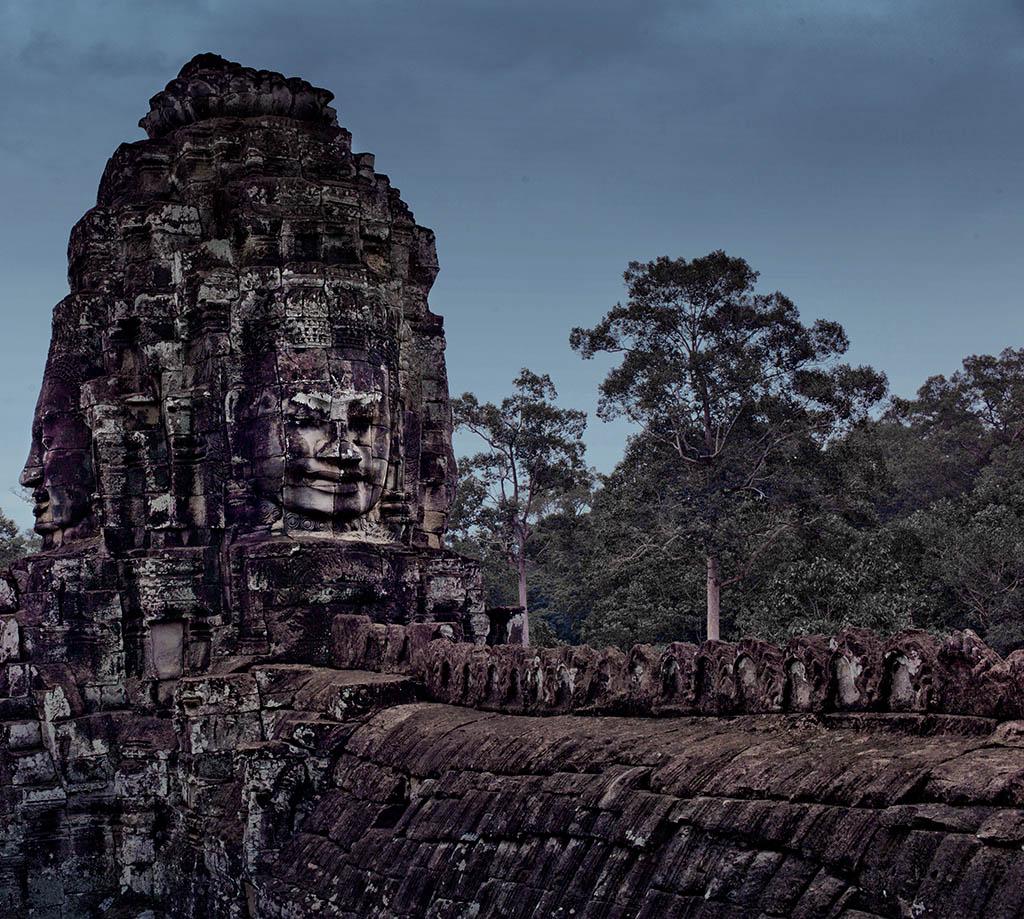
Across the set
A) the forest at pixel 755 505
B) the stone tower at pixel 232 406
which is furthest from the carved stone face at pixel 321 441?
the forest at pixel 755 505

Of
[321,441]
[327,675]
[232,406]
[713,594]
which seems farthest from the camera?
[713,594]

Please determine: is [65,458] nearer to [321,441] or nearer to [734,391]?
[321,441]

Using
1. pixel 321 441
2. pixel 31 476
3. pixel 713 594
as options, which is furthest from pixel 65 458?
pixel 713 594

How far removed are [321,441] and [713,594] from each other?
46.8ft

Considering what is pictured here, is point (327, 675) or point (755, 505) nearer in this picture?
point (327, 675)

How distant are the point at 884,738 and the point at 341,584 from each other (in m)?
7.05

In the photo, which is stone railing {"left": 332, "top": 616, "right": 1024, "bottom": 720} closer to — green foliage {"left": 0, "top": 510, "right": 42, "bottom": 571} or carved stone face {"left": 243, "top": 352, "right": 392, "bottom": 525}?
carved stone face {"left": 243, "top": 352, "right": 392, "bottom": 525}

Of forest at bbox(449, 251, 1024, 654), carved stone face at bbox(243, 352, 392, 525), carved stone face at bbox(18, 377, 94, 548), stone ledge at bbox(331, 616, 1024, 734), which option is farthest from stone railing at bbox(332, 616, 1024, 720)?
forest at bbox(449, 251, 1024, 654)

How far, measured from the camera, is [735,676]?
6.55m

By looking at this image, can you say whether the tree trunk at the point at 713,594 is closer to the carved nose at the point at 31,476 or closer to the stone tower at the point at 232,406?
the stone tower at the point at 232,406

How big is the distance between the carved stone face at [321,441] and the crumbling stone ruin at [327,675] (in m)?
0.03

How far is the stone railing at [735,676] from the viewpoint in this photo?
17.3ft

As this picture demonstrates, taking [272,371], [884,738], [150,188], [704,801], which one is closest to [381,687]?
[272,371]

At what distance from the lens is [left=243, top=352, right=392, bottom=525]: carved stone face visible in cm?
1197
